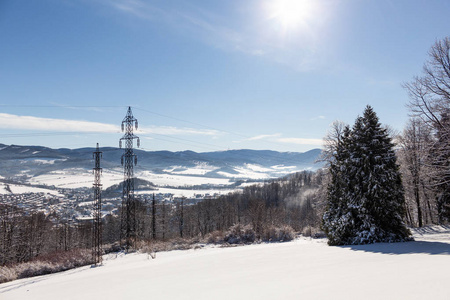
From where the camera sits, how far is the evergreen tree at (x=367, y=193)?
1719cm

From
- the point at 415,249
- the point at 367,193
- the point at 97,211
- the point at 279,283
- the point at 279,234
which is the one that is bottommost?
the point at 279,234

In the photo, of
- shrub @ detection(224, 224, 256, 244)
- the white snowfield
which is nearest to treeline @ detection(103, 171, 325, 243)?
shrub @ detection(224, 224, 256, 244)

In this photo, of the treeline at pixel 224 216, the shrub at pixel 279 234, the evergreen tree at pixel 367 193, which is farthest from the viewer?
the treeline at pixel 224 216

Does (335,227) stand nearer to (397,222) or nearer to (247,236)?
(397,222)

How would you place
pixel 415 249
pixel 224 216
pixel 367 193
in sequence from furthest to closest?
1. pixel 224 216
2. pixel 367 193
3. pixel 415 249

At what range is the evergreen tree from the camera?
1719cm

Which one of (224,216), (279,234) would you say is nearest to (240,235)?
(279,234)

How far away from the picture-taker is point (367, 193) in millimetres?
17906

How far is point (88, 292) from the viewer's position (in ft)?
27.2

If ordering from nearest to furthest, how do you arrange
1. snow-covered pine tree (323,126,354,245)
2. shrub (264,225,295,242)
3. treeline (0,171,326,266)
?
1. snow-covered pine tree (323,126,354,245)
2. shrub (264,225,295,242)
3. treeline (0,171,326,266)

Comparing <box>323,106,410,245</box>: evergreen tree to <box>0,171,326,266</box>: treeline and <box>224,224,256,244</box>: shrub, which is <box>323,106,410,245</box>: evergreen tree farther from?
<box>0,171,326,266</box>: treeline

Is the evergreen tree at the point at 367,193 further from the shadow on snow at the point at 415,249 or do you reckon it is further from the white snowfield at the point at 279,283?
the white snowfield at the point at 279,283

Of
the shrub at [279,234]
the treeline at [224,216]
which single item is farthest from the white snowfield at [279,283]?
the treeline at [224,216]

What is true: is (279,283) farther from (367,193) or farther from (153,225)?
(153,225)
